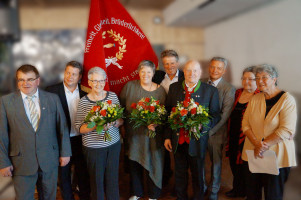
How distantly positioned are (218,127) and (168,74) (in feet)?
2.86

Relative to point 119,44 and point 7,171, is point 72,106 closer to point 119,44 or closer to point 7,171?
point 7,171

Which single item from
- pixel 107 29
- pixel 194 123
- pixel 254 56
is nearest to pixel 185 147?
pixel 194 123

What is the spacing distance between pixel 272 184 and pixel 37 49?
8.20 meters

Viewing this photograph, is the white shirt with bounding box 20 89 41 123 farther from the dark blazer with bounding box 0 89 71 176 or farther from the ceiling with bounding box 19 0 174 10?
the ceiling with bounding box 19 0 174 10

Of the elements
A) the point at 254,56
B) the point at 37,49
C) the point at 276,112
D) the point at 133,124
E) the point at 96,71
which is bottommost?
the point at 133,124

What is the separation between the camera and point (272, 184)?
212cm

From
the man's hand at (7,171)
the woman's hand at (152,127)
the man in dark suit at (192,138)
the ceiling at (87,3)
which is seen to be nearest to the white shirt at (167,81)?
the man in dark suit at (192,138)

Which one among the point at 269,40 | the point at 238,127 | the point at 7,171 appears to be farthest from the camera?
the point at 269,40

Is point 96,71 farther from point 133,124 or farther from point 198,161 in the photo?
point 198,161

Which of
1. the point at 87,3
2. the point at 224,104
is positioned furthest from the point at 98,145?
the point at 87,3

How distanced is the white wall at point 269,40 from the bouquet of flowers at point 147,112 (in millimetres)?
3326

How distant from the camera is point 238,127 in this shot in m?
2.65

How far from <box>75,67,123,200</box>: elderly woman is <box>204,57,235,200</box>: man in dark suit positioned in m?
1.05

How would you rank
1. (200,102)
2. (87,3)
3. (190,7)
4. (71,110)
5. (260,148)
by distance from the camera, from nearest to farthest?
(260,148) → (200,102) → (71,110) → (190,7) → (87,3)
